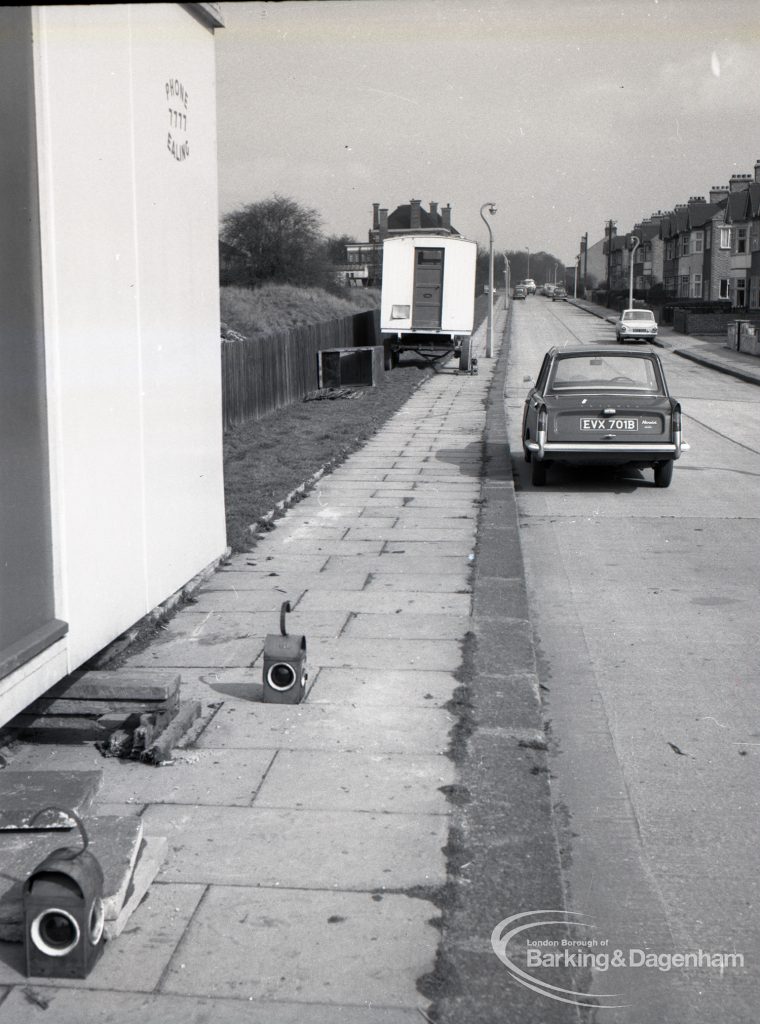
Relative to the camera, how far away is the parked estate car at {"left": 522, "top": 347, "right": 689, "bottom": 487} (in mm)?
13070

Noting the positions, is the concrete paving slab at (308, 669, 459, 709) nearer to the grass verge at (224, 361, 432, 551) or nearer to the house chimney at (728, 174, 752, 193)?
the grass verge at (224, 361, 432, 551)

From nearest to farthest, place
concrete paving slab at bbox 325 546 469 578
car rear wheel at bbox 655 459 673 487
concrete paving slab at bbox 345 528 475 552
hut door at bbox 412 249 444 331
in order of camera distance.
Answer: concrete paving slab at bbox 325 546 469 578 < concrete paving slab at bbox 345 528 475 552 < car rear wheel at bbox 655 459 673 487 < hut door at bbox 412 249 444 331

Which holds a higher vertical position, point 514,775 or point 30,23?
point 30,23

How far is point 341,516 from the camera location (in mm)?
11375

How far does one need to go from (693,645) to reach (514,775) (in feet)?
8.68

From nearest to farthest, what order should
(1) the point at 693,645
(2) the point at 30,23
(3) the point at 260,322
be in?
(2) the point at 30,23, (1) the point at 693,645, (3) the point at 260,322

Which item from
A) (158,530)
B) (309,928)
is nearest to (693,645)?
(158,530)

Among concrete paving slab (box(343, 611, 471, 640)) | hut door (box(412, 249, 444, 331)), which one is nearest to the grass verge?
Answer: concrete paving slab (box(343, 611, 471, 640))

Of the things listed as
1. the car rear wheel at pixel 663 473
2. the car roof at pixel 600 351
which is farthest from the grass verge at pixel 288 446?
the car rear wheel at pixel 663 473

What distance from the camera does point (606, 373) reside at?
45.9 ft

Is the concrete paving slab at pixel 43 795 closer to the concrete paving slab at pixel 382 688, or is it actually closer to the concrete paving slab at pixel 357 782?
the concrete paving slab at pixel 357 782

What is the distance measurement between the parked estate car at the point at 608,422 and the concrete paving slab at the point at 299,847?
9222mm

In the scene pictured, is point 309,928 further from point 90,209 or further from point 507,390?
point 507,390

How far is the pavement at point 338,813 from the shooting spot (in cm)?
330
